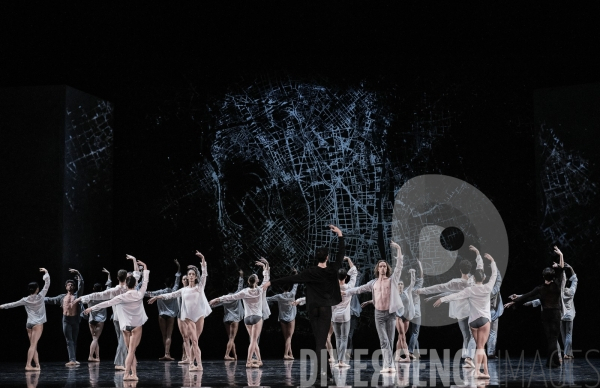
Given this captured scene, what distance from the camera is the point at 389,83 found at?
1830 cm

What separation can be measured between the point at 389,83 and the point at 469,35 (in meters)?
2.13

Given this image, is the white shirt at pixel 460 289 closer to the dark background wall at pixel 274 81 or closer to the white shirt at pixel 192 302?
the white shirt at pixel 192 302

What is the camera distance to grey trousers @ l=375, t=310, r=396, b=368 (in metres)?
11.4

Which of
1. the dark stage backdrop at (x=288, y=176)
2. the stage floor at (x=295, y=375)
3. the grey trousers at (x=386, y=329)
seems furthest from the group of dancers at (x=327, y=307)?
the dark stage backdrop at (x=288, y=176)

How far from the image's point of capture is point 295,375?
38.9 feet

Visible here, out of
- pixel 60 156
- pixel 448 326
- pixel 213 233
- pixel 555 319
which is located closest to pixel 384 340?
pixel 555 319

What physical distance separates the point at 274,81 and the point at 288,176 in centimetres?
228

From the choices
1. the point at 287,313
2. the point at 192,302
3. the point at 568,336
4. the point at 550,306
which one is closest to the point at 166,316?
the point at 287,313

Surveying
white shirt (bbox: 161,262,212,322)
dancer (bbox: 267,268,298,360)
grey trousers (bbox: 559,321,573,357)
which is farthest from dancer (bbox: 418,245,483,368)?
dancer (bbox: 267,268,298,360)

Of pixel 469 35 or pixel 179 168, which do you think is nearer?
pixel 469 35

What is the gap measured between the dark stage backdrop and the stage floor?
3278mm

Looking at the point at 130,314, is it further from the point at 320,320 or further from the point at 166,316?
the point at 166,316

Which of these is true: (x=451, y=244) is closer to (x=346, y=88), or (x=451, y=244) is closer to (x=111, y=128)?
(x=346, y=88)

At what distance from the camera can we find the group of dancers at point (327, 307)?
1038 cm
